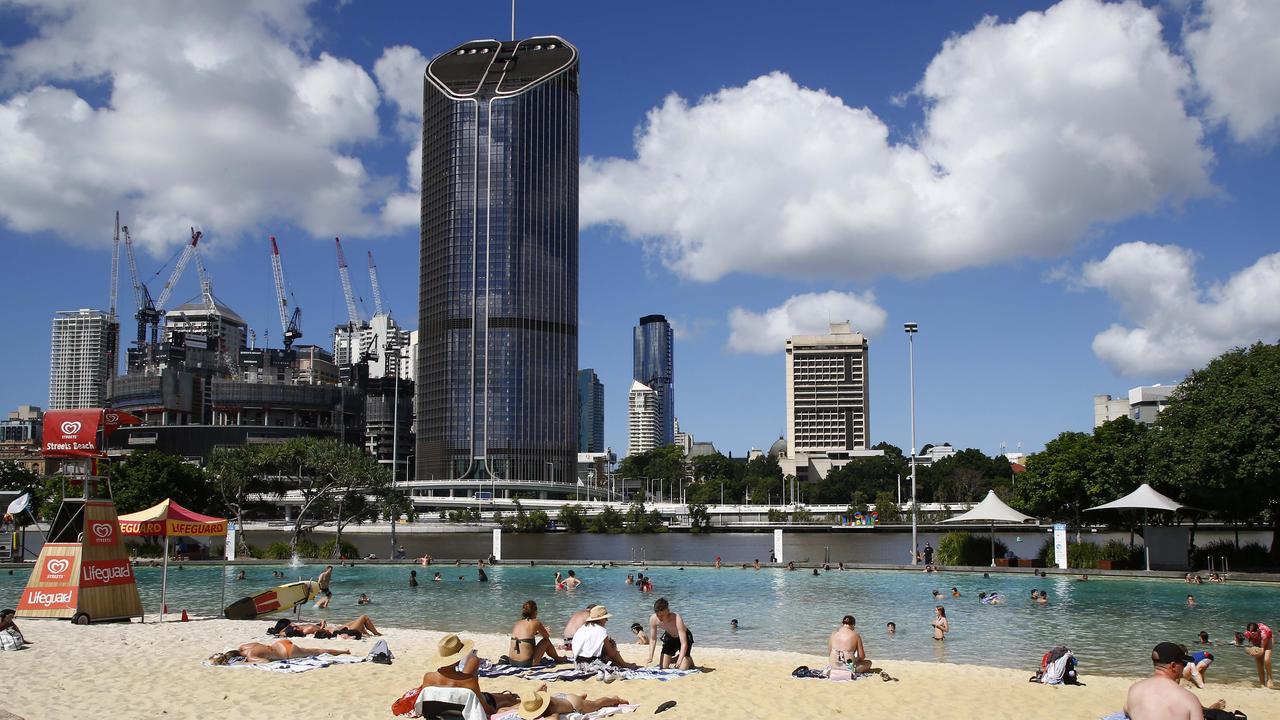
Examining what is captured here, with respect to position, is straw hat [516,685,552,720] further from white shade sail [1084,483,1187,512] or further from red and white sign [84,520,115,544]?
white shade sail [1084,483,1187,512]

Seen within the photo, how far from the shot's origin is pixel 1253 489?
48969 mm

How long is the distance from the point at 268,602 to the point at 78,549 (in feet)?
22.3

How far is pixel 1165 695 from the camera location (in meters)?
10.9

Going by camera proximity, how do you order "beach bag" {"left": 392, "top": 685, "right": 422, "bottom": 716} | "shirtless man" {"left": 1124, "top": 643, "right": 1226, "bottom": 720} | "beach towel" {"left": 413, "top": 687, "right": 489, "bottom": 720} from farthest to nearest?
"beach bag" {"left": 392, "top": 685, "right": 422, "bottom": 716}
"beach towel" {"left": 413, "top": 687, "right": 489, "bottom": 720}
"shirtless man" {"left": 1124, "top": 643, "right": 1226, "bottom": 720}

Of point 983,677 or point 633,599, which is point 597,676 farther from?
point 633,599

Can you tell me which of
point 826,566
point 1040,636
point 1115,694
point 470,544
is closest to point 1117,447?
point 826,566

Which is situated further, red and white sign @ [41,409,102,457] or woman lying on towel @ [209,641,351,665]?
red and white sign @ [41,409,102,457]

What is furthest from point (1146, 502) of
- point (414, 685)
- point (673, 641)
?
point (414, 685)

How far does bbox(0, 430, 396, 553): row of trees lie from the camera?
257 feet

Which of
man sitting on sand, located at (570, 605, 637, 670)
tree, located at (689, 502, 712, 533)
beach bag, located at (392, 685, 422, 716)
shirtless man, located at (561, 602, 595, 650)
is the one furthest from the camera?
tree, located at (689, 502, 712, 533)

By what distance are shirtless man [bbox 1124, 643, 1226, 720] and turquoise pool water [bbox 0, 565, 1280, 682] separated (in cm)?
1594

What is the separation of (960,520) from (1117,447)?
36.3 ft

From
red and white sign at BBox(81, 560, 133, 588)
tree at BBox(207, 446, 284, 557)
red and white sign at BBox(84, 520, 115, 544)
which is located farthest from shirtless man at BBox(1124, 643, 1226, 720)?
tree at BBox(207, 446, 284, 557)

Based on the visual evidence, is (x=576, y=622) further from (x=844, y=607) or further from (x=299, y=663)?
(x=844, y=607)
